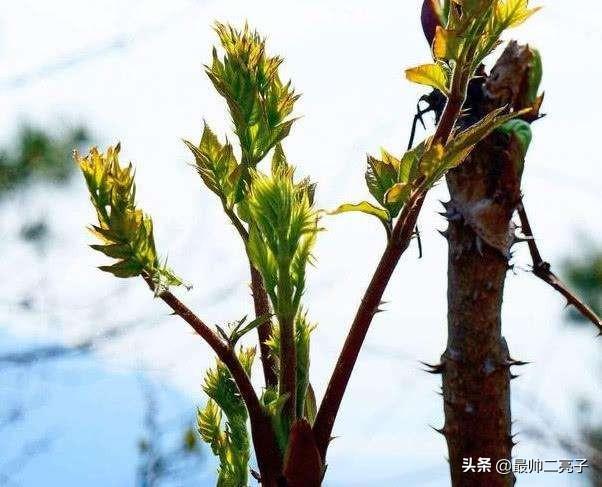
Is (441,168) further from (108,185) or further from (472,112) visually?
(472,112)

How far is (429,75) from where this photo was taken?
1.73 ft

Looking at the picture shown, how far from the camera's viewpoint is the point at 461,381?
70 centimetres

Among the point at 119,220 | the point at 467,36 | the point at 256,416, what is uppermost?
the point at 467,36

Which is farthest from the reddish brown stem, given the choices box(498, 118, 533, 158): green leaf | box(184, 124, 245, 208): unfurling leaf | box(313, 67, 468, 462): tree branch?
box(498, 118, 533, 158): green leaf

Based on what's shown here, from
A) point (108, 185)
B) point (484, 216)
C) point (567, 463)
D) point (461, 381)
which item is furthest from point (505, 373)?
point (108, 185)

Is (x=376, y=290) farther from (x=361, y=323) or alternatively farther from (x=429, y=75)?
(x=429, y=75)

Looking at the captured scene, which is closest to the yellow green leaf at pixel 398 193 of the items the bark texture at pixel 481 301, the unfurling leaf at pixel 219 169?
the unfurling leaf at pixel 219 169

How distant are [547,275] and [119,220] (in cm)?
46

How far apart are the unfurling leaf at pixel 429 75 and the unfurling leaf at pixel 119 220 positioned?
0.20 metres

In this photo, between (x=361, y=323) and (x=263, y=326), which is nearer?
(x=361, y=323)

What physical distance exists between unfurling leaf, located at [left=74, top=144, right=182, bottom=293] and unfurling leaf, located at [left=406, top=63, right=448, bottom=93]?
20 centimetres

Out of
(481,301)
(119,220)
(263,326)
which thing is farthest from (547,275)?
(119,220)

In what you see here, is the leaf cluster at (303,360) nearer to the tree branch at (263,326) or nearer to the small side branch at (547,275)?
the tree branch at (263,326)

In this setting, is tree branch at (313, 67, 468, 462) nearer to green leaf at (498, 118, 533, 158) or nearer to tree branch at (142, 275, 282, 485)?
tree branch at (142, 275, 282, 485)
